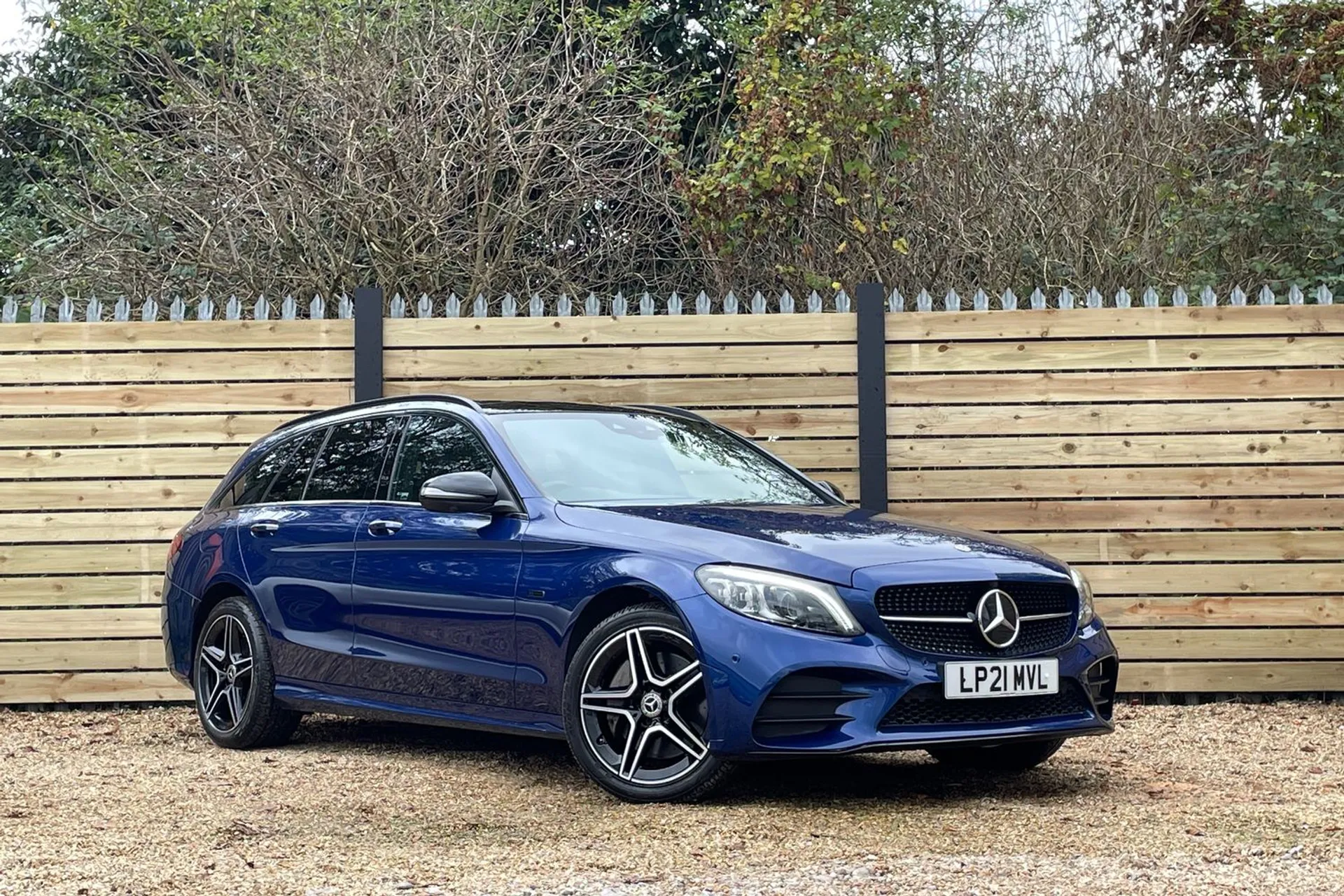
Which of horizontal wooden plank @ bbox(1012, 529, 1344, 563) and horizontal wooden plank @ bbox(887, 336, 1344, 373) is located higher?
horizontal wooden plank @ bbox(887, 336, 1344, 373)

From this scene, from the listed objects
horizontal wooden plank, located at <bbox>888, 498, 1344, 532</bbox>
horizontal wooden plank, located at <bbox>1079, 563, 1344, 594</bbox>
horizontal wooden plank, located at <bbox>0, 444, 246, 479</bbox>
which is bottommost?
horizontal wooden plank, located at <bbox>1079, 563, 1344, 594</bbox>

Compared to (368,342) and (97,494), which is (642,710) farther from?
(97,494)

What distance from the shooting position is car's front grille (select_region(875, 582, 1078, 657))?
18.9 feet

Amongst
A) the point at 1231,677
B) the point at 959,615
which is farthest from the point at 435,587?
the point at 1231,677

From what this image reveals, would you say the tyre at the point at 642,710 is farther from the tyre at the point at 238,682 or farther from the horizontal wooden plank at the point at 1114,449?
the horizontal wooden plank at the point at 1114,449

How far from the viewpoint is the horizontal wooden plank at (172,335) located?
9117mm

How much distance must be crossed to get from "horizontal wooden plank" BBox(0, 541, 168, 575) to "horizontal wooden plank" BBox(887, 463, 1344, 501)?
398cm

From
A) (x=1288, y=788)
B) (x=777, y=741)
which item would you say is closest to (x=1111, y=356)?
(x=1288, y=788)

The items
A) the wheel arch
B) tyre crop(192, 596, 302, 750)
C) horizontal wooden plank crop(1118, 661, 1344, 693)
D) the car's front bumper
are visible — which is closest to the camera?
the car's front bumper

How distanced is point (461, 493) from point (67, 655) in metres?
3.67

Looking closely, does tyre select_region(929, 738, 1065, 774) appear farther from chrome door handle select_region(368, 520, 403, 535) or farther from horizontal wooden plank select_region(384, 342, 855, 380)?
horizontal wooden plank select_region(384, 342, 855, 380)

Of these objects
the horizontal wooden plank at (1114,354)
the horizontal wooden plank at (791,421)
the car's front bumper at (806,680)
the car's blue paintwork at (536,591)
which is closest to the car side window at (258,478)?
the car's blue paintwork at (536,591)

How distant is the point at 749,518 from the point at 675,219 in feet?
26.9

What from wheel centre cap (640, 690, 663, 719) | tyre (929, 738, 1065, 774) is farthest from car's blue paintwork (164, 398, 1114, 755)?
tyre (929, 738, 1065, 774)
